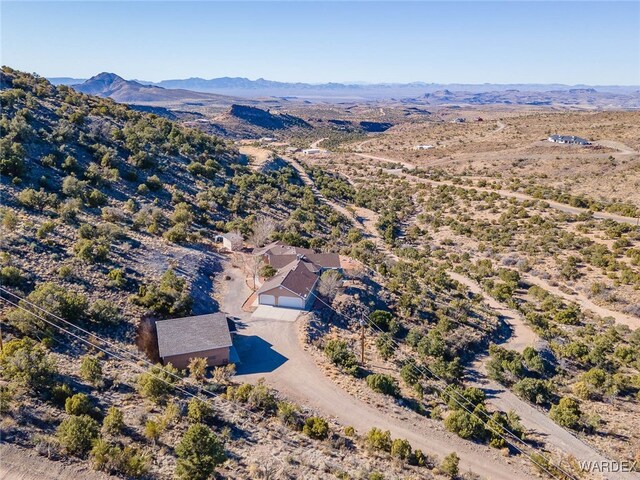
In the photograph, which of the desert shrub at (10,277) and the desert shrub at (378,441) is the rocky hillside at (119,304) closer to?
the desert shrub at (10,277)

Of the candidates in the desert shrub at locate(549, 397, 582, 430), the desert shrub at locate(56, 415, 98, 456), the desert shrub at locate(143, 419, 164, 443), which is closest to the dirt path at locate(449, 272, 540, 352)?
the desert shrub at locate(549, 397, 582, 430)

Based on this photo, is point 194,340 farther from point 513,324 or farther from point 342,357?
point 513,324

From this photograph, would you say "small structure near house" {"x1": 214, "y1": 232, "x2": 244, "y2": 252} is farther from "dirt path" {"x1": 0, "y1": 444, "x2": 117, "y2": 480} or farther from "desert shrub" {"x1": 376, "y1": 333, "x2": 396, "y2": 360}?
"dirt path" {"x1": 0, "y1": 444, "x2": 117, "y2": 480}

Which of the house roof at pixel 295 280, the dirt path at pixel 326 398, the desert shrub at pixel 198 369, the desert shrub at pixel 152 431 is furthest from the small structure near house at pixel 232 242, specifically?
the desert shrub at pixel 152 431

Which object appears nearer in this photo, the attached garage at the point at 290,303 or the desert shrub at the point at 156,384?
the desert shrub at the point at 156,384

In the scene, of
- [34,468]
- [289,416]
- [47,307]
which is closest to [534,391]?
[289,416]

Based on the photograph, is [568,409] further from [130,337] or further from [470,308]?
[130,337]

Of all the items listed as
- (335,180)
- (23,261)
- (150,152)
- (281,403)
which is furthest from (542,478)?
(335,180)
